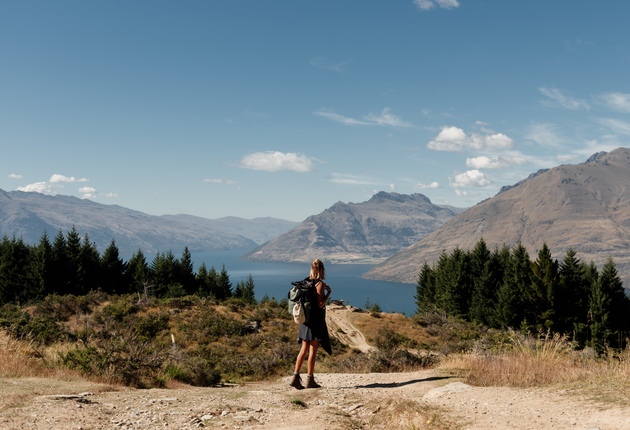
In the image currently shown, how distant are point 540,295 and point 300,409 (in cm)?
4643

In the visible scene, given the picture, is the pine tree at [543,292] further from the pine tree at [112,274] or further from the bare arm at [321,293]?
the pine tree at [112,274]

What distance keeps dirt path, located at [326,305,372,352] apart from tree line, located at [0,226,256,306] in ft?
70.0

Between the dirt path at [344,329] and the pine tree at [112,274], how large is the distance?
38.4m

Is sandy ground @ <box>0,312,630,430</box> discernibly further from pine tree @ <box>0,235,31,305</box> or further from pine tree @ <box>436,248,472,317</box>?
pine tree @ <box>0,235,31,305</box>

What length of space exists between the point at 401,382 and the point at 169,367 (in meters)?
6.14

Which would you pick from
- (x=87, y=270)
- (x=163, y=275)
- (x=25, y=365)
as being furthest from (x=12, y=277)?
(x=25, y=365)

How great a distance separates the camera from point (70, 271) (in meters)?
54.5

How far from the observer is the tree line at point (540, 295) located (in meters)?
43.9

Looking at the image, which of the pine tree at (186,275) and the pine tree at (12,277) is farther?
the pine tree at (186,275)

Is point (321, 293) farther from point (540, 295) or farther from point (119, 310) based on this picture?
point (540, 295)

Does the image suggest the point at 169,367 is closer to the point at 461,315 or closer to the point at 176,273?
the point at 461,315

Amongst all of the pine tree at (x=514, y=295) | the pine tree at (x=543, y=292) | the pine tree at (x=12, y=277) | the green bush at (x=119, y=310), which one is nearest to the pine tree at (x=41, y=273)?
the pine tree at (x=12, y=277)

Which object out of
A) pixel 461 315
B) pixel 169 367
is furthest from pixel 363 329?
pixel 169 367

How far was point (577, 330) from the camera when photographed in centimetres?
4341
